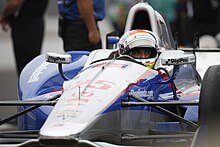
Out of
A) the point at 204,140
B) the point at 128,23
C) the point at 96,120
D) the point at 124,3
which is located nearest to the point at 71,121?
the point at 96,120

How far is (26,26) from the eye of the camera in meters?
12.2

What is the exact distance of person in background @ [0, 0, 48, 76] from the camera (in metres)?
12.2

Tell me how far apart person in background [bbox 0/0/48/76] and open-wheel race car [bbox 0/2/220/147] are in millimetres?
3191

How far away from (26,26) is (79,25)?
1218 mm

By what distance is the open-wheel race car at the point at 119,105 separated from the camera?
709 cm

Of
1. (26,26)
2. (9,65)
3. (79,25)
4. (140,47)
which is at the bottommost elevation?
(140,47)

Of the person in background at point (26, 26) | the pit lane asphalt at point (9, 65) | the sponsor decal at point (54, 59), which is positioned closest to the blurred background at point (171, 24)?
the pit lane asphalt at point (9, 65)

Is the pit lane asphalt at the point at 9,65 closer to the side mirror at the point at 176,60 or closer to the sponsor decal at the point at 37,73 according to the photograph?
the sponsor decal at the point at 37,73

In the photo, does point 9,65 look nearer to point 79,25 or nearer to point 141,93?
point 79,25

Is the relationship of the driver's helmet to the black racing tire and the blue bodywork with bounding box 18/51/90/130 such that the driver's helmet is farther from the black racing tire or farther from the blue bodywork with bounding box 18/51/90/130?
the black racing tire

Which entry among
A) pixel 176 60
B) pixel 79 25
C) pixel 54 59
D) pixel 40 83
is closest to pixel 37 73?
pixel 40 83

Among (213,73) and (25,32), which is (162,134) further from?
(25,32)

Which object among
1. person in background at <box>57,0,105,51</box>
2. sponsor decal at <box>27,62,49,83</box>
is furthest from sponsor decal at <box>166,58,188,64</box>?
person in background at <box>57,0,105,51</box>

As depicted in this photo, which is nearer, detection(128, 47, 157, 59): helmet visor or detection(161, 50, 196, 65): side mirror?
detection(161, 50, 196, 65): side mirror
